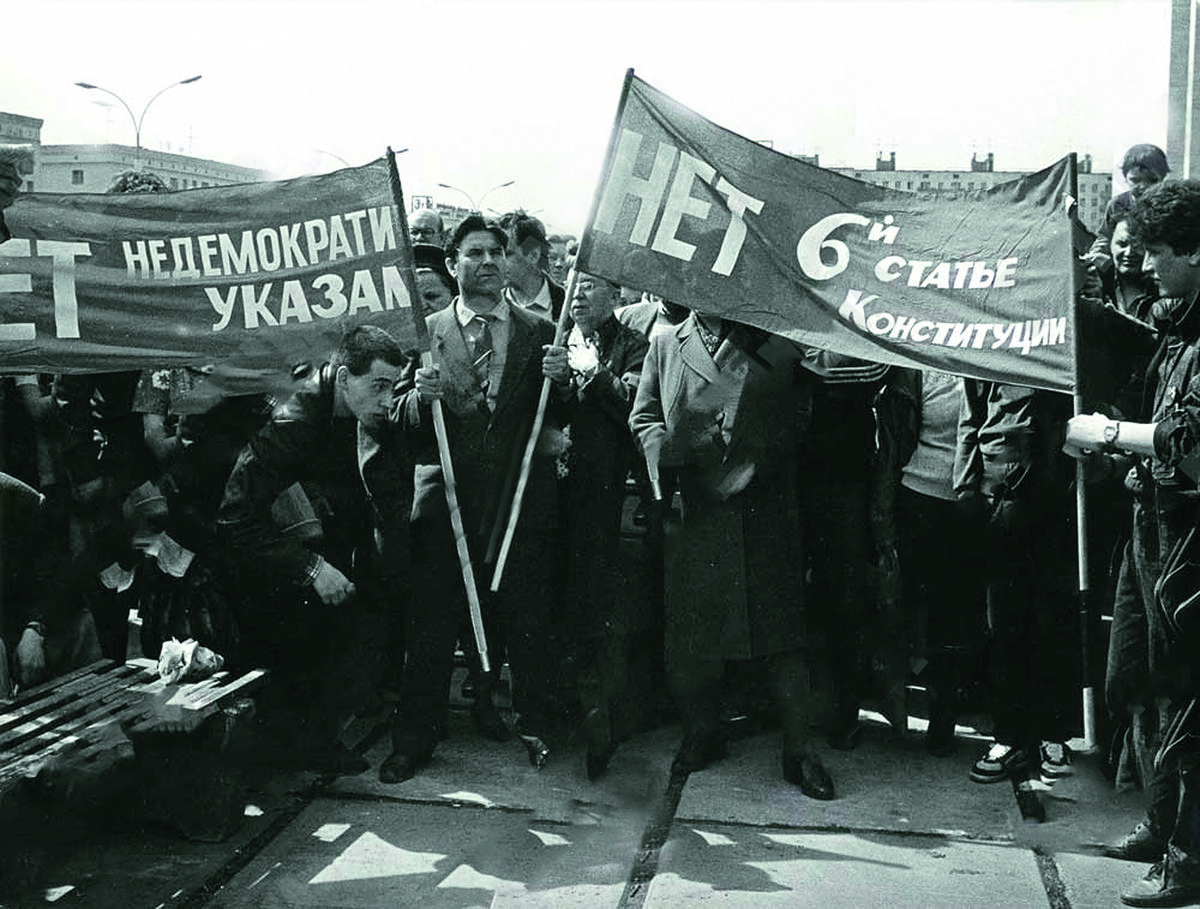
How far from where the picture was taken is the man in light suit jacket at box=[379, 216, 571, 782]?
5273mm

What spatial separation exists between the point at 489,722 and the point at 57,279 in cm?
240

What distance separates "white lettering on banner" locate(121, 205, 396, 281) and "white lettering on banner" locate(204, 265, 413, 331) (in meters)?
0.07

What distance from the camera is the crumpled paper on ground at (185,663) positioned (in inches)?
184

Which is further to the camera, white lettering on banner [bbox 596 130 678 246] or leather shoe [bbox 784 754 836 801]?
leather shoe [bbox 784 754 836 801]

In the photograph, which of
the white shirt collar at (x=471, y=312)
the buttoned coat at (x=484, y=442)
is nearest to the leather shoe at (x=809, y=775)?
the buttoned coat at (x=484, y=442)

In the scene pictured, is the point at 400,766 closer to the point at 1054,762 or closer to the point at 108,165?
the point at 1054,762

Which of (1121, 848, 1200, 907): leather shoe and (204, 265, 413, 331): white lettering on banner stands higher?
(204, 265, 413, 331): white lettering on banner

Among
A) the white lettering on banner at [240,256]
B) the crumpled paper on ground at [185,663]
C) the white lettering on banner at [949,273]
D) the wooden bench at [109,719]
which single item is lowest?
the wooden bench at [109,719]

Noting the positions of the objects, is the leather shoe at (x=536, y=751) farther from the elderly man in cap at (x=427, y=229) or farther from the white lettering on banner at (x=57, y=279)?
the elderly man in cap at (x=427, y=229)

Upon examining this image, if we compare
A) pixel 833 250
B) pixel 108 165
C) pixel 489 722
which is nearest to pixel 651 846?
pixel 489 722

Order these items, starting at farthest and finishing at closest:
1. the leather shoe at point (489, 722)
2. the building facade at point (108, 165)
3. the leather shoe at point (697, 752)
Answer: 1. the building facade at point (108, 165)
2. the leather shoe at point (489, 722)
3. the leather shoe at point (697, 752)

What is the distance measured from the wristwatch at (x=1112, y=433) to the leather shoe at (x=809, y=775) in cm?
167

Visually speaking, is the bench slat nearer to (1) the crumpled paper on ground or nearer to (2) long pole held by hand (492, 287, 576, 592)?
(1) the crumpled paper on ground

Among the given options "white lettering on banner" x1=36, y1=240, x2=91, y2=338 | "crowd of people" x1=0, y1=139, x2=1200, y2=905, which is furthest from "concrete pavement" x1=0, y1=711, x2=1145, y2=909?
"white lettering on banner" x1=36, y1=240, x2=91, y2=338
